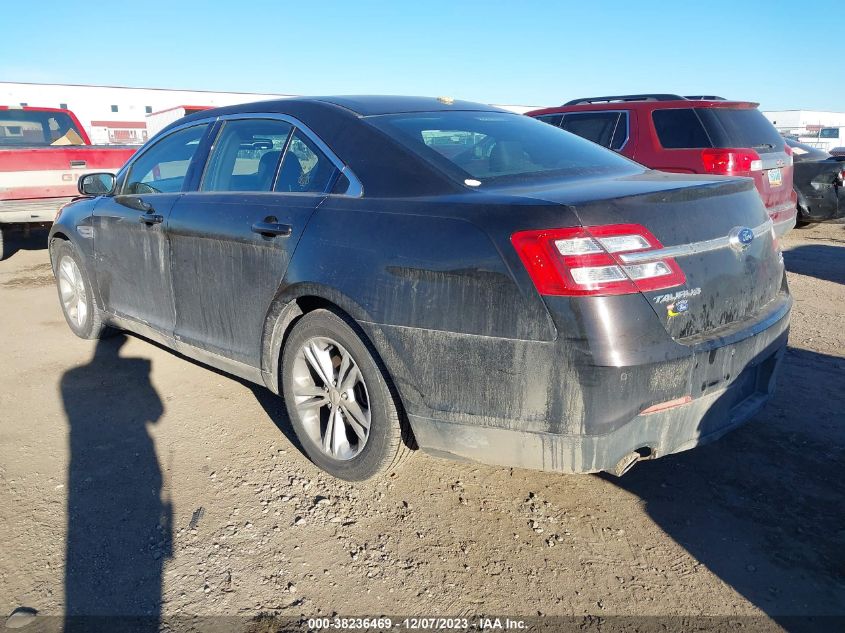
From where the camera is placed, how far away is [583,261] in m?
2.21

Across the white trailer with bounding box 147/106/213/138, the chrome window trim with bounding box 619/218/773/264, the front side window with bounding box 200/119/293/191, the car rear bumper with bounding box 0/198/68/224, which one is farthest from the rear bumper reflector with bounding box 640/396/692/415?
the white trailer with bounding box 147/106/213/138

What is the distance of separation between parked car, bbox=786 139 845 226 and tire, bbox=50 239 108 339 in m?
8.49

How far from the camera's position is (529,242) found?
2244 mm

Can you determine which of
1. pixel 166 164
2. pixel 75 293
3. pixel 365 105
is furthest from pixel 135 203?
pixel 365 105

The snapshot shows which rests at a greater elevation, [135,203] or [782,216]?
[135,203]

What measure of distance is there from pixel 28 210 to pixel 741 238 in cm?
827

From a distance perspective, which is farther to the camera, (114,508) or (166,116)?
(166,116)

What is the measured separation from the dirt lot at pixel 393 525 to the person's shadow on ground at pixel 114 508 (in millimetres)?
11

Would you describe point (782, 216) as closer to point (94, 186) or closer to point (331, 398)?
point (331, 398)

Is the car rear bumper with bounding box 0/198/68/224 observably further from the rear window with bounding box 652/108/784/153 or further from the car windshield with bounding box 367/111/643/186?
the rear window with bounding box 652/108/784/153

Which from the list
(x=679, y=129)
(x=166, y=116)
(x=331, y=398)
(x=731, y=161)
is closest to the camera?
(x=331, y=398)

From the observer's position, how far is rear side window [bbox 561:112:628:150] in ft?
24.1

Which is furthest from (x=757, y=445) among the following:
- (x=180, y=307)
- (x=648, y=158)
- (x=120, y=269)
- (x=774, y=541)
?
(x=648, y=158)

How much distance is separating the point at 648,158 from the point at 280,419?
202 inches
